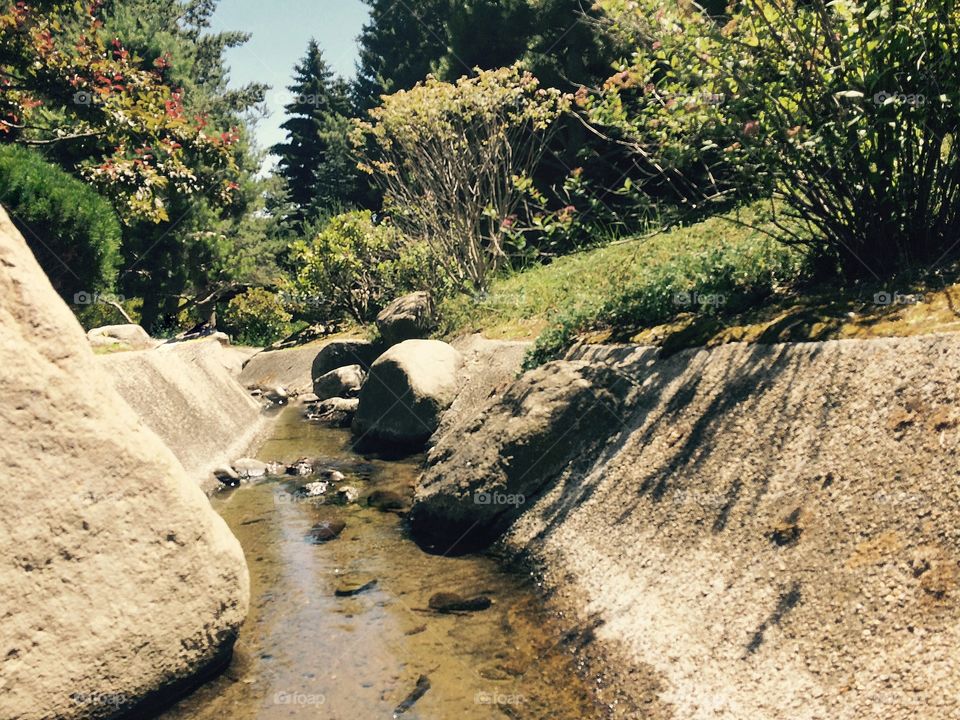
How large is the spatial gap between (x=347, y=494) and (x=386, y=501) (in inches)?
23.0

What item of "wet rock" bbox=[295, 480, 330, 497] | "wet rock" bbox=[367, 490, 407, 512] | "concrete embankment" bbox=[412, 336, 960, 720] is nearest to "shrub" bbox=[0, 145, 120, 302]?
"wet rock" bbox=[295, 480, 330, 497]

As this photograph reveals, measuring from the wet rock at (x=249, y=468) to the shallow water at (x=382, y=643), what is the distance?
262cm

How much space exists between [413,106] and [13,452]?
1350 centimetres

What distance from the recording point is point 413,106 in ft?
52.3

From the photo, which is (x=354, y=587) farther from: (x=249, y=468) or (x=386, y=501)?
(x=249, y=468)

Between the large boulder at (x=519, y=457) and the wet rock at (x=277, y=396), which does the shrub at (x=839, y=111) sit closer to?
the large boulder at (x=519, y=457)

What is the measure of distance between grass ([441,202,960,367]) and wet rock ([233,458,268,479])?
397 centimetres

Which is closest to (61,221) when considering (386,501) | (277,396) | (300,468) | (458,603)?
(277,396)

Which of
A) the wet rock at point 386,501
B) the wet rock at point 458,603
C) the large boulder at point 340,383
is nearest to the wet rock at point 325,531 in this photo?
Answer: the wet rock at point 386,501

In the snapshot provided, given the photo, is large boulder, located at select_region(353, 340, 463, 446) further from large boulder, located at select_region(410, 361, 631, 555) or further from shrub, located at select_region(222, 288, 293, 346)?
shrub, located at select_region(222, 288, 293, 346)

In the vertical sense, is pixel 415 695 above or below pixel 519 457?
below

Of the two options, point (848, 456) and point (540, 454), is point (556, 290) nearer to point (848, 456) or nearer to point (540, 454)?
point (540, 454)

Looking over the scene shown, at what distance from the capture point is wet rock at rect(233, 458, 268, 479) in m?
9.89

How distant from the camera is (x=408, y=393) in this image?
11.0 m
